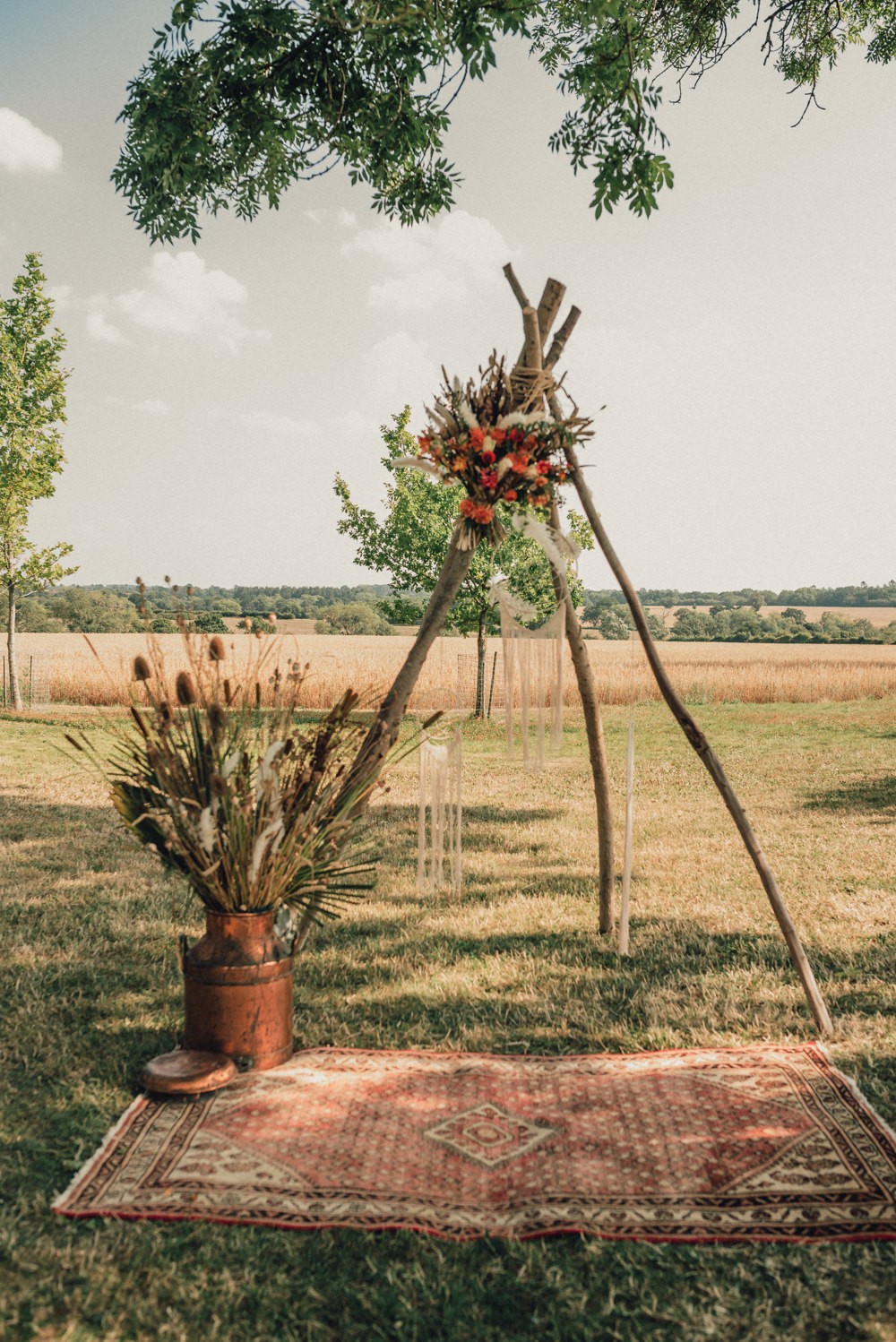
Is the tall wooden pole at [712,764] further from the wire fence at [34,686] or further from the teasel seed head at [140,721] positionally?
the wire fence at [34,686]

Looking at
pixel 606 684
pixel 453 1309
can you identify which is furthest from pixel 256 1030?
pixel 606 684

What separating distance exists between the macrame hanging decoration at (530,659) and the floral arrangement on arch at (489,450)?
0.54 meters

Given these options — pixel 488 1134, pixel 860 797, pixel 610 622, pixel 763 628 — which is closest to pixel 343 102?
pixel 488 1134

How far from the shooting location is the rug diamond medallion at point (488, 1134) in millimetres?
2801

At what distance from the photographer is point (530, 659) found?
4.43 m

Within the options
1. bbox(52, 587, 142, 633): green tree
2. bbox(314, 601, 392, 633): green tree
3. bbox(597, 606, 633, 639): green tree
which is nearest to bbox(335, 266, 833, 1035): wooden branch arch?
bbox(597, 606, 633, 639): green tree

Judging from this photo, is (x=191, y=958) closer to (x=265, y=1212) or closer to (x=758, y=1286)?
(x=265, y=1212)

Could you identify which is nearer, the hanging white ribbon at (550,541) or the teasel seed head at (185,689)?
the teasel seed head at (185,689)

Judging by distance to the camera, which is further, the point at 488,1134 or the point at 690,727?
the point at 690,727

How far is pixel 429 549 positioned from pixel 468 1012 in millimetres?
11702

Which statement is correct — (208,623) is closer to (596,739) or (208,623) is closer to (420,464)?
(420,464)

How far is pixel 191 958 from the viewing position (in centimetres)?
331

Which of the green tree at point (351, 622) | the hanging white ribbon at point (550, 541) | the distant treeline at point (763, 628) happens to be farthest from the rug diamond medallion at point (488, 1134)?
the distant treeline at point (763, 628)

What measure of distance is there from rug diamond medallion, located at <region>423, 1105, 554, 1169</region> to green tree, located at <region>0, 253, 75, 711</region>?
1298cm
